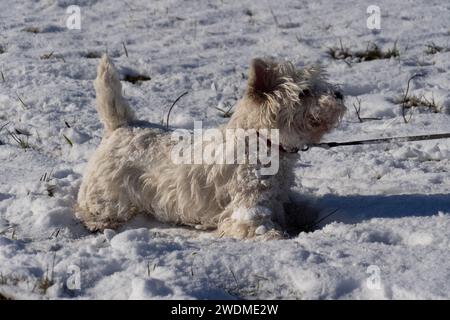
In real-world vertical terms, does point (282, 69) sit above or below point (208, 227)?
above

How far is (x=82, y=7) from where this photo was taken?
355 inches

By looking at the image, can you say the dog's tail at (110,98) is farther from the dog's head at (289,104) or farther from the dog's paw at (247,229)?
the dog's paw at (247,229)

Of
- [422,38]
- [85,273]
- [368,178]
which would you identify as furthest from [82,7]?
[85,273]

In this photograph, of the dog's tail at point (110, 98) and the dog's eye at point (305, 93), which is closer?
the dog's eye at point (305, 93)

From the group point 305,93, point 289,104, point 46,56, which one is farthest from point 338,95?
point 46,56

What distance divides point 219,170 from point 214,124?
175 centimetres

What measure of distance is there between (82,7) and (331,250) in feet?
20.6

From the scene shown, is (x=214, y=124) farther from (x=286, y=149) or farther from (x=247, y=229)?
(x=247, y=229)

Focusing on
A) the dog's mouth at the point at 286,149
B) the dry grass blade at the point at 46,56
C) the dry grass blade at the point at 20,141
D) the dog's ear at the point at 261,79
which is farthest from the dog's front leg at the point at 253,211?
the dry grass blade at the point at 46,56

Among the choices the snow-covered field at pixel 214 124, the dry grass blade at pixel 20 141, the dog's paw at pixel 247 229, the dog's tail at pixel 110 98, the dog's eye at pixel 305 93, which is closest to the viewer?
the snow-covered field at pixel 214 124

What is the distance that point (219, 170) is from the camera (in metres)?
4.39

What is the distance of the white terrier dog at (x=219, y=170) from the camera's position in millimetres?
4289

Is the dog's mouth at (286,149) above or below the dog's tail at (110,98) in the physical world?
below
